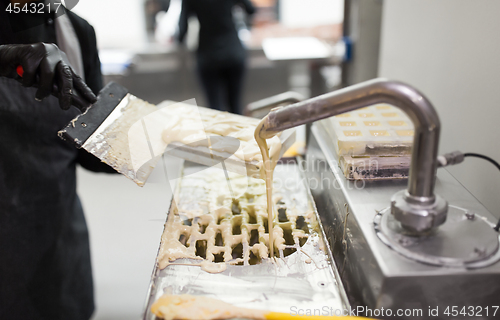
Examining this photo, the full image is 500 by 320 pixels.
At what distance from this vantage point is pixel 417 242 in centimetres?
70

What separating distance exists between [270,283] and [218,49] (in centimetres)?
279

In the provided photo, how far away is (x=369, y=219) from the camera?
2.58ft

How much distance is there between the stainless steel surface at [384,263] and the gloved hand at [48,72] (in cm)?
74

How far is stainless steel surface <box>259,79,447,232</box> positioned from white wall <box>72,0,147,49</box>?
13.9ft

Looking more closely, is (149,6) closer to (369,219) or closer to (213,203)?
(213,203)

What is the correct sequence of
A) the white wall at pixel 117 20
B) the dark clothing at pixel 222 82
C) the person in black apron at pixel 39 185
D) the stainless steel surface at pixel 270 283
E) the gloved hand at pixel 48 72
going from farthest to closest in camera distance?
1. the white wall at pixel 117 20
2. the dark clothing at pixel 222 82
3. the person in black apron at pixel 39 185
4. the gloved hand at pixel 48 72
5. the stainless steel surface at pixel 270 283

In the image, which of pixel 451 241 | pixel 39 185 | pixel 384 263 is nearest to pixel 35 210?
pixel 39 185

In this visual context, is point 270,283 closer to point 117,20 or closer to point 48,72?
point 48,72

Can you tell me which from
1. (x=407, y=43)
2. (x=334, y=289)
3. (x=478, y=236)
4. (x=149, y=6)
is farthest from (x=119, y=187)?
(x=478, y=236)

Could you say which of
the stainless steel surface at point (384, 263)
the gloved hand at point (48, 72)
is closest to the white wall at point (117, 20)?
the gloved hand at point (48, 72)

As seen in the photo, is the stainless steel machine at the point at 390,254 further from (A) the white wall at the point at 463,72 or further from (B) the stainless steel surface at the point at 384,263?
(A) the white wall at the point at 463,72

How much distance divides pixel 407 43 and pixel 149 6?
3.75 m

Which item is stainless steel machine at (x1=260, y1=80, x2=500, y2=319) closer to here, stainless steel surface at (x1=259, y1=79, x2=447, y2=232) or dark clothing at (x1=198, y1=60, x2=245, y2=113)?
stainless steel surface at (x1=259, y1=79, x2=447, y2=232)

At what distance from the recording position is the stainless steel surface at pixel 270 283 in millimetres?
758
